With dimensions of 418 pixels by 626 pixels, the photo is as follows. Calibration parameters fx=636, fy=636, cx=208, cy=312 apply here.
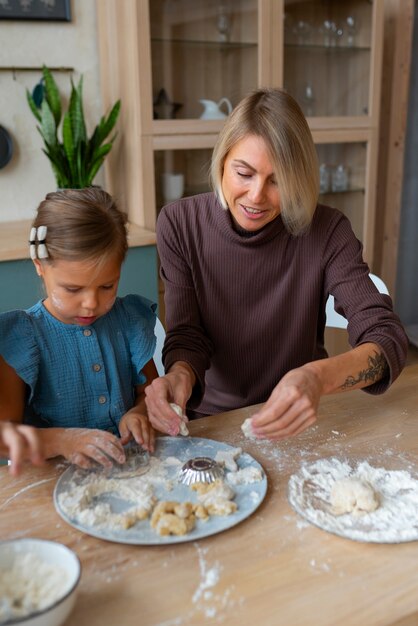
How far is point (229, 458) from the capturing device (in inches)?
42.9

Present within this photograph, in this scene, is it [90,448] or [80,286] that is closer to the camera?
[90,448]

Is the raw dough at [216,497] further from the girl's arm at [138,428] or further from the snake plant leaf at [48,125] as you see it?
the snake plant leaf at [48,125]

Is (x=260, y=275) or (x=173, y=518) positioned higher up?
(x=260, y=275)

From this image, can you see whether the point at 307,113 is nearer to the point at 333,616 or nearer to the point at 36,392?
the point at 36,392

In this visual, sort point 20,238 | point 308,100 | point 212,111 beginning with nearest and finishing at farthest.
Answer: point 20,238
point 212,111
point 308,100

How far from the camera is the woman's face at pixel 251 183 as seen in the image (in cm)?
139

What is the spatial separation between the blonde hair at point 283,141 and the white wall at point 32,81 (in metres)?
1.46

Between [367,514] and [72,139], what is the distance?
198cm

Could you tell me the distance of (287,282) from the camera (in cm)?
157

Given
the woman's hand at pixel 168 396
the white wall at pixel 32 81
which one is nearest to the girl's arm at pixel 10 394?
the woman's hand at pixel 168 396

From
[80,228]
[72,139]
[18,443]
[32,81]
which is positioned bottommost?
[18,443]

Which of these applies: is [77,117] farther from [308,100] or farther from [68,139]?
[308,100]

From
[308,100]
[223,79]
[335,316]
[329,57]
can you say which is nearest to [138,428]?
[335,316]

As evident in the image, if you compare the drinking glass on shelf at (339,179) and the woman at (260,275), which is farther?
the drinking glass on shelf at (339,179)
